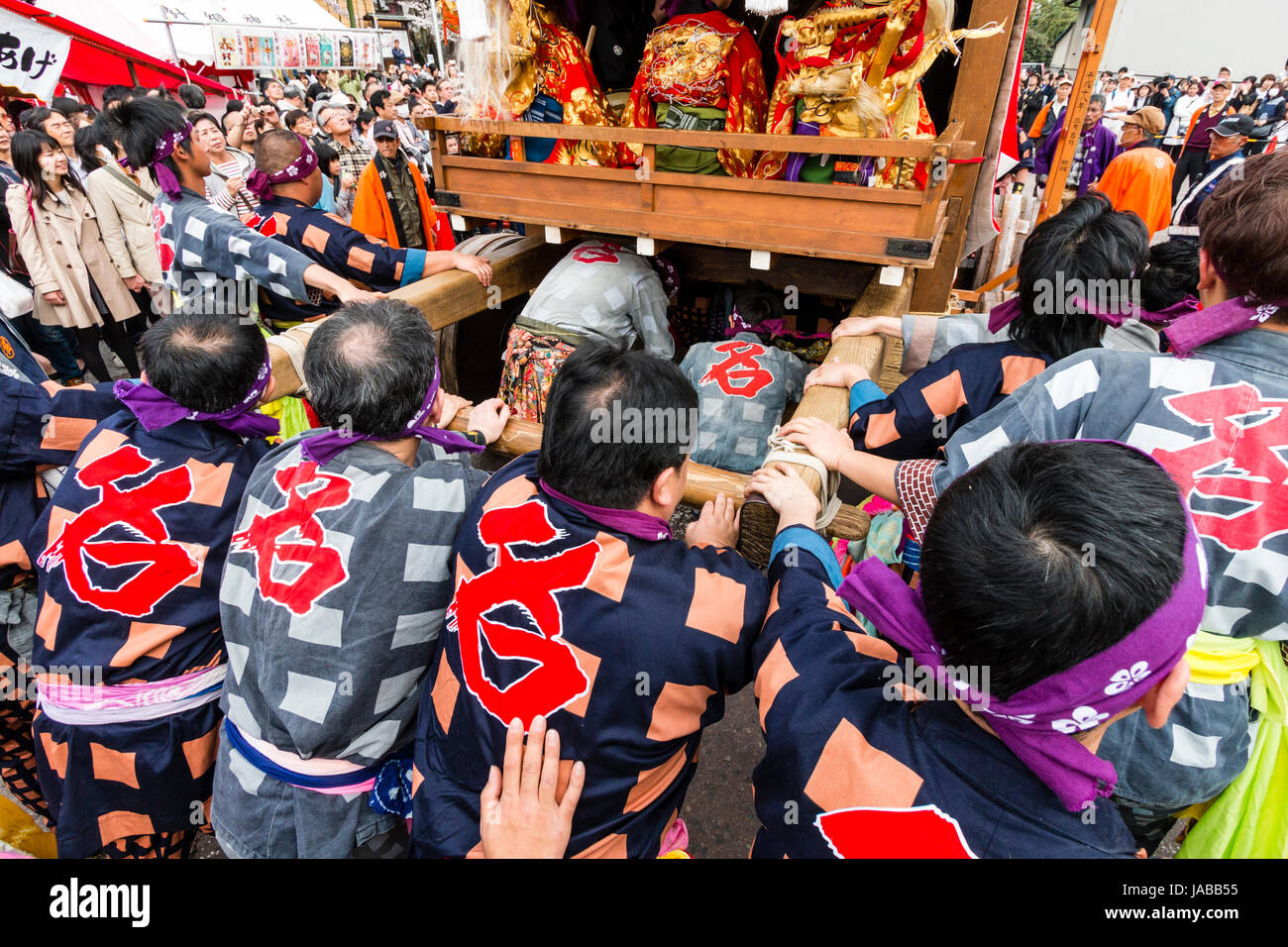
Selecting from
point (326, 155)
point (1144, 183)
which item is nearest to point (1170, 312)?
point (1144, 183)

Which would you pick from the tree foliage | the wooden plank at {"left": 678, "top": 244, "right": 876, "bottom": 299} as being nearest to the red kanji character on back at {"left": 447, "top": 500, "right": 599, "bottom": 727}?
the wooden plank at {"left": 678, "top": 244, "right": 876, "bottom": 299}

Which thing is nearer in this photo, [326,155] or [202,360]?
[202,360]

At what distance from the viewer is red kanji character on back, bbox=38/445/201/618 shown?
1630mm

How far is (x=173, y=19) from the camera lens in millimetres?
12086

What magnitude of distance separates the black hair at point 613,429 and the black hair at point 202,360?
956mm

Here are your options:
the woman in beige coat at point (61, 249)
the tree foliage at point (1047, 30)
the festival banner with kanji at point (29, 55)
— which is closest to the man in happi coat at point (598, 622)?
the woman in beige coat at point (61, 249)

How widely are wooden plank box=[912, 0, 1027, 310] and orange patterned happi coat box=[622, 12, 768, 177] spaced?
2.89 ft

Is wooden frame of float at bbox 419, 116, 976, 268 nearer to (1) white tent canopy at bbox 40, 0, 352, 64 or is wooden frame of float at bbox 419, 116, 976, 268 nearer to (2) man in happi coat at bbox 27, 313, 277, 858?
(2) man in happi coat at bbox 27, 313, 277, 858

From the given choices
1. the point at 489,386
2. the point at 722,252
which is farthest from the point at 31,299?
the point at 722,252

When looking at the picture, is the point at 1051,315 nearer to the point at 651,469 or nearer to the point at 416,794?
the point at 651,469

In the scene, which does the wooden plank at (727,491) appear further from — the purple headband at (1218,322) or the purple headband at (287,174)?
the purple headband at (287,174)

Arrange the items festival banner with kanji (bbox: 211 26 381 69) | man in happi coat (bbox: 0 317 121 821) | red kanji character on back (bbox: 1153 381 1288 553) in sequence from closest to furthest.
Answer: red kanji character on back (bbox: 1153 381 1288 553) < man in happi coat (bbox: 0 317 121 821) < festival banner with kanji (bbox: 211 26 381 69)

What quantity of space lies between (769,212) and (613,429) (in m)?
1.63

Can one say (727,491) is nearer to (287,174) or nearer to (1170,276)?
(1170,276)
